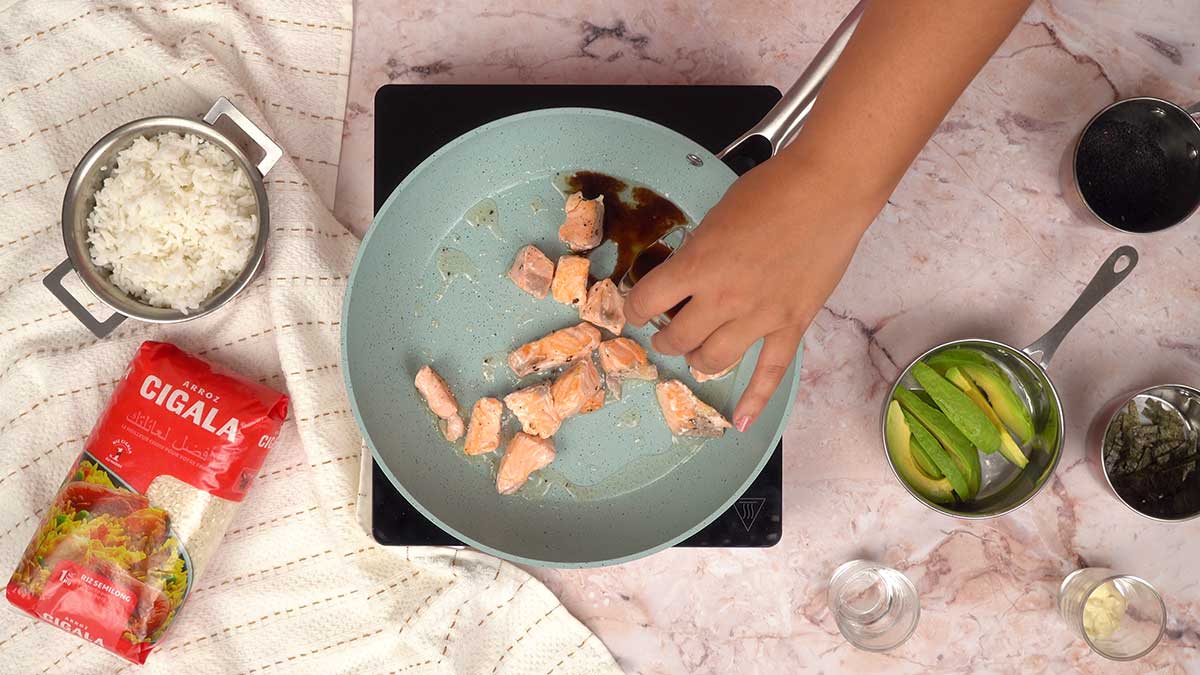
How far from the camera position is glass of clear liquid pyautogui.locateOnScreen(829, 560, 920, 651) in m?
1.22

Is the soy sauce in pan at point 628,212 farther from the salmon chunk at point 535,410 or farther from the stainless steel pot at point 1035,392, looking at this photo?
the stainless steel pot at point 1035,392

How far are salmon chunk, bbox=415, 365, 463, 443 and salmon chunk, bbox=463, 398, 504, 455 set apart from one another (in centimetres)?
2

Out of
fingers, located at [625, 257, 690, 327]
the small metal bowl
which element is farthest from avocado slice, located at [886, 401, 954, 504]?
fingers, located at [625, 257, 690, 327]

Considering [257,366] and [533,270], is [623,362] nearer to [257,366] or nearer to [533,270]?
[533,270]

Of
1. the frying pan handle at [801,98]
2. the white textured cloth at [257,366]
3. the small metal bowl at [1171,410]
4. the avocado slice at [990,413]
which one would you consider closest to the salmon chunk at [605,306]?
the frying pan handle at [801,98]

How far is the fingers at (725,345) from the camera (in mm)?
918

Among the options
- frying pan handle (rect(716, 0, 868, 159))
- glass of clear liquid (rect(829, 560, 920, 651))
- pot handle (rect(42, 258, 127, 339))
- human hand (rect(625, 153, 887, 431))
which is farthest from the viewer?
glass of clear liquid (rect(829, 560, 920, 651))

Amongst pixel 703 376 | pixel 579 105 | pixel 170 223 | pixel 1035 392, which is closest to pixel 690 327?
pixel 703 376

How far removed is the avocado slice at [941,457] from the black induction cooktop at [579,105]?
186mm

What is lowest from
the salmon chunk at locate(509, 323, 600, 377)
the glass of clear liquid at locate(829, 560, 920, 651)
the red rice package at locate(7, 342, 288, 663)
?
the glass of clear liquid at locate(829, 560, 920, 651)

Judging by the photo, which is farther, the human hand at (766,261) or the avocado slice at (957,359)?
the avocado slice at (957,359)

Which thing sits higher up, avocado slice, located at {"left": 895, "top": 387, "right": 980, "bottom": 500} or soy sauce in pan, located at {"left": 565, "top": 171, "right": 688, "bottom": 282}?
soy sauce in pan, located at {"left": 565, "top": 171, "right": 688, "bottom": 282}

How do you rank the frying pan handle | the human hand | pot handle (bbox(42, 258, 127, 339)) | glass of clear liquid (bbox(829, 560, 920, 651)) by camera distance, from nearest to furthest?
the human hand < the frying pan handle < pot handle (bbox(42, 258, 127, 339)) < glass of clear liquid (bbox(829, 560, 920, 651))

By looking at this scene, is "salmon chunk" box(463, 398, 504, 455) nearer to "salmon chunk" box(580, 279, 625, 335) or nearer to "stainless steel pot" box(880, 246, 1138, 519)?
"salmon chunk" box(580, 279, 625, 335)
